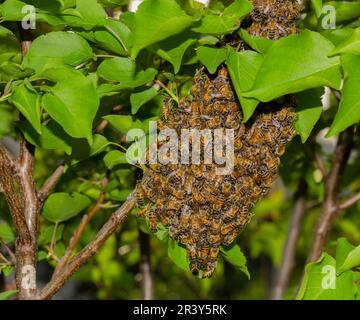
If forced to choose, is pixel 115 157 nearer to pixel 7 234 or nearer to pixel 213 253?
pixel 213 253

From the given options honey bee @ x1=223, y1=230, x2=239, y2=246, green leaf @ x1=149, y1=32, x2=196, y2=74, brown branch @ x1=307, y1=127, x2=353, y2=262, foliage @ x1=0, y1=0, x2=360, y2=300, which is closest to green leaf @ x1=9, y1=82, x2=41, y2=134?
foliage @ x1=0, y1=0, x2=360, y2=300

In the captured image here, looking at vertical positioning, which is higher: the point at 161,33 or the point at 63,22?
the point at 63,22

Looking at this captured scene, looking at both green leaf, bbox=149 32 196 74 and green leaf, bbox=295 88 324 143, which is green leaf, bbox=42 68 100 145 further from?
green leaf, bbox=295 88 324 143

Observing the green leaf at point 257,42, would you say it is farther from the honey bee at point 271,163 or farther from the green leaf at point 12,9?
the green leaf at point 12,9

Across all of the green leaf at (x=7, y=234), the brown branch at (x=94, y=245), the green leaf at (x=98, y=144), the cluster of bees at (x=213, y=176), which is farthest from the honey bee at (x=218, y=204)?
the green leaf at (x=7, y=234)

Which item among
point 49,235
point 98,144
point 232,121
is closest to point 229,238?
point 232,121

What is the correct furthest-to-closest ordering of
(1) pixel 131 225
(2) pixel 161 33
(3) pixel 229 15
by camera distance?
(1) pixel 131 225 < (3) pixel 229 15 < (2) pixel 161 33

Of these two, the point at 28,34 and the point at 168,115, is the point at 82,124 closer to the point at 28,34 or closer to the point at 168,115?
the point at 168,115
